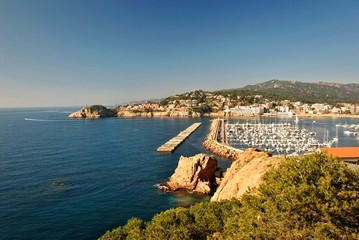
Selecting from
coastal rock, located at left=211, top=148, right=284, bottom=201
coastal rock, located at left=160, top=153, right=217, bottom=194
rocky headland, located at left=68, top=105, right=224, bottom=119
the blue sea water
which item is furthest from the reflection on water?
rocky headland, located at left=68, top=105, right=224, bottom=119

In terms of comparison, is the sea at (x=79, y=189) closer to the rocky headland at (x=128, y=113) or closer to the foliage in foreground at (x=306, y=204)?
the foliage in foreground at (x=306, y=204)

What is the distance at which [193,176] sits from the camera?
35438 millimetres

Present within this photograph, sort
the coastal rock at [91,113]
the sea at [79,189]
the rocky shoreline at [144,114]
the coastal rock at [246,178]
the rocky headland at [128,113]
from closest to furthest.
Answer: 1. the coastal rock at [246,178]
2. the sea at [79,189]
3. the rocky shoreline at [144,114]
4. the coastal rock at [91,113]
5. the rocky headland at [128,113]

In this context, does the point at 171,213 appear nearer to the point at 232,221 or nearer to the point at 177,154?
the point at 232,221

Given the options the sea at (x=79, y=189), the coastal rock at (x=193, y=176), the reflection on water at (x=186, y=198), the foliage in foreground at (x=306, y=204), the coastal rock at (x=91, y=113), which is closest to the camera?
the foliage in foreground at (x=306, y=204)

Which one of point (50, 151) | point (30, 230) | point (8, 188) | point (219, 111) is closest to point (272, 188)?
point (30, 230)

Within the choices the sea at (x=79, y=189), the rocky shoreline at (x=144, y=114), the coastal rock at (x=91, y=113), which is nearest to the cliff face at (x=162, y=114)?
the rocky shoreline at (x=144, y=114)

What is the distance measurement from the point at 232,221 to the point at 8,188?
3873 cm

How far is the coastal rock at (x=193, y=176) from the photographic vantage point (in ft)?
115

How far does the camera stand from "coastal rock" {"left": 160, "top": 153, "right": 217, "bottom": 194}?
3500 centimetres

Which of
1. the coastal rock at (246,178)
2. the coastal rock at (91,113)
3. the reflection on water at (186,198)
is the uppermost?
the coastal rock at (91,113)

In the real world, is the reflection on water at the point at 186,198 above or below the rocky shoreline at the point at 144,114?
below

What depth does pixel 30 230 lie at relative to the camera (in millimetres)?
24188

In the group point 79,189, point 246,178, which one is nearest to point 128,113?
point 79,189
